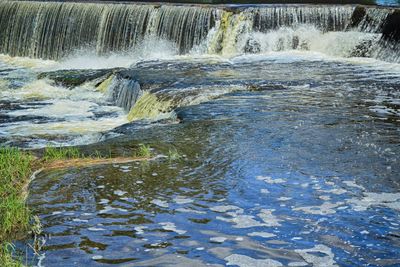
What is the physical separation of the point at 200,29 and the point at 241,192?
45.3 ft

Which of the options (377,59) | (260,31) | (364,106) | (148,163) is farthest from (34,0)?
(148,163)

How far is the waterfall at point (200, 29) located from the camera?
1855 cm

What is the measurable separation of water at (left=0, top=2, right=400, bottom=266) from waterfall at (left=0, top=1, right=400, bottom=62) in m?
0.16

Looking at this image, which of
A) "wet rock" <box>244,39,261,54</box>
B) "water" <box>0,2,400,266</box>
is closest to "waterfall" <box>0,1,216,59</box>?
"wet rock" <box>244,39,261,54</box>

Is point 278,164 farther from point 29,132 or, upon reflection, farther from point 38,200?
point 29,132

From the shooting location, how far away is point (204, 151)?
878 cm

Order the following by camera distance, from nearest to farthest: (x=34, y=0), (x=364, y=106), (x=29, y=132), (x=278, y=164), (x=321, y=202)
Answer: (x=321, y=202) → (x=278, y=164) → (x=364, y=106) → (x=29, y=132) → (x=34, y=0)

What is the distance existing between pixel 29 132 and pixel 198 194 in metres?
6.33

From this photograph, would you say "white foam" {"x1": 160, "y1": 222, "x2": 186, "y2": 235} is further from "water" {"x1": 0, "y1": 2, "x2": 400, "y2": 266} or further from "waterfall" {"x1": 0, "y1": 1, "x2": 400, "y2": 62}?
"waterfall" {"x1": 0, "y1": 1, "x2": 400, "y2": 62}

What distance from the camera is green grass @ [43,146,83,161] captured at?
8.62m

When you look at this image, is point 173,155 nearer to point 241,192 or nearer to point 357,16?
point 241,192

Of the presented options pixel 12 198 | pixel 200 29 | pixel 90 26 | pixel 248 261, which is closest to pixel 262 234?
pixel 248 261

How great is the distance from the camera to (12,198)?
6.75 metres

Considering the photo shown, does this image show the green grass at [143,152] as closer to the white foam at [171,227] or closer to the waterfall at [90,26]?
the white foam at [171,227]
